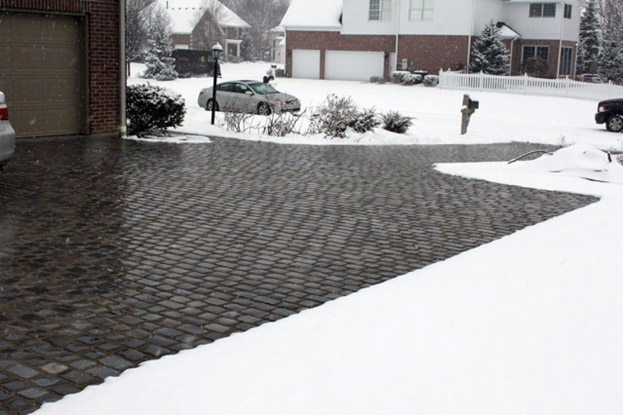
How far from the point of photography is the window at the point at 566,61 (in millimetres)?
47656

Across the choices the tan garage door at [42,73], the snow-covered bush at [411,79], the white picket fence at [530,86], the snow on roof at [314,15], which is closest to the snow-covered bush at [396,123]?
the tan garage door at [42,73]

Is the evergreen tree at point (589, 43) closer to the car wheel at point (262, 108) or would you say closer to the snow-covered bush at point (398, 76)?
the snow-covered bush at point (398, 76)

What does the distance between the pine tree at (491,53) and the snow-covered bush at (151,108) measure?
3095cm

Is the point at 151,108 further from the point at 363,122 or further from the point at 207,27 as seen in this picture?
the point at 207,27

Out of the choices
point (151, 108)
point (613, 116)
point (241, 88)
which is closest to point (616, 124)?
point (613, 116)

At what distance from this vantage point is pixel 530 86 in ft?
126

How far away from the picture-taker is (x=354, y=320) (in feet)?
17.5

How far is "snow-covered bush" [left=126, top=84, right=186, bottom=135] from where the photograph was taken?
16188mm

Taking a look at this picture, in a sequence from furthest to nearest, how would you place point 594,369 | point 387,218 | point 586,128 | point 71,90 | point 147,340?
point 586,128 < point 71,90 < point 387,218 < point 147,340 < point 594,369

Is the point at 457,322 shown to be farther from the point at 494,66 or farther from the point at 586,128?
the point at 494,66

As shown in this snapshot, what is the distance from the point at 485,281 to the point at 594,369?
1.92 meters

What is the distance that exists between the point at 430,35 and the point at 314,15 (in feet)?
33.4

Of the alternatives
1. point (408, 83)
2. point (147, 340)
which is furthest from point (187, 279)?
point (408, 83)

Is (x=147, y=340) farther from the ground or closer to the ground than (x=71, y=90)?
closer to the ground
